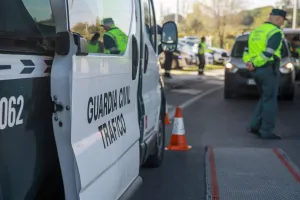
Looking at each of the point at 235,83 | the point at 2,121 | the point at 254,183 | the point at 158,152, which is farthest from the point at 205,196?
the point at 235,83

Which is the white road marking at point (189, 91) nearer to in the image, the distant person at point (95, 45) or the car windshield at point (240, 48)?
the car windshield at point (240, 48)

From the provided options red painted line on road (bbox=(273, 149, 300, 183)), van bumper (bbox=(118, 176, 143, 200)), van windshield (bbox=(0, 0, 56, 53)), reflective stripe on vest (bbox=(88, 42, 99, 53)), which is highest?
→ van windshield (bbox=(0, 0, 56, 53))

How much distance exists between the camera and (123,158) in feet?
12.4

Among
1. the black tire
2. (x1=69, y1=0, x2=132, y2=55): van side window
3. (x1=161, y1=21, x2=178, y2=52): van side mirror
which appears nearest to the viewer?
(x1=69, y1=0, x2=132, y2=55): van side window

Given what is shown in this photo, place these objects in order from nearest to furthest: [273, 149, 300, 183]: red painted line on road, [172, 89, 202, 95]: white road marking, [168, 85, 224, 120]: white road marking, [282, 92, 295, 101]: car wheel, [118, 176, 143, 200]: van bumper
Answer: [118, 176, 143, 200]: van bumper < [273, 149, 300, 183]: red painted line on road < [168, 85, 224, 120]: white road marking < [282, 92, 295, 101]: car wheel < [172, 89, 202, 95]: white road marking

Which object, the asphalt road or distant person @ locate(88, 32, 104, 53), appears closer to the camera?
distant person @ locate(88, 32, 104, 53)

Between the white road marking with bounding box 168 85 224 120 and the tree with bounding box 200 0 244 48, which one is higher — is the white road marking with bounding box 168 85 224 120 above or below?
below

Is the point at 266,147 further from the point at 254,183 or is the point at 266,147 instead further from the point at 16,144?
the point at 16,144

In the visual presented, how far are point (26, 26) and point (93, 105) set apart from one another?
0.70 metres

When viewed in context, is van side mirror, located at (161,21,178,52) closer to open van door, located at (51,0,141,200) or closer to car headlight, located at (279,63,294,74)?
open van door, located at (51,0,141,200)

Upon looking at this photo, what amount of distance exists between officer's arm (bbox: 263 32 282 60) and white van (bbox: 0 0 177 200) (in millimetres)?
4421

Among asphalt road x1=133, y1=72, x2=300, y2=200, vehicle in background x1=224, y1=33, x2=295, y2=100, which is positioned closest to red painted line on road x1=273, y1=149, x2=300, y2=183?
asphalt road x1=133, y1=72, x2=300, y2=200

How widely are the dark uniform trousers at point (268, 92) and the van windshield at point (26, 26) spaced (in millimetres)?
5624

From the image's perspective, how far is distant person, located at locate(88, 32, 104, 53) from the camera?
326 centimetres
